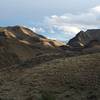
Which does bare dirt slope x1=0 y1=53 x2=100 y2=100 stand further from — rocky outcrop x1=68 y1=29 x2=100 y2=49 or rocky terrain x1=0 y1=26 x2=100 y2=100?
rocky outcrop x1=68 y1=29 x2=100 y2=49

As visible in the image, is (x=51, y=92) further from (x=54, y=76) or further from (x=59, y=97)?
(x=54, y=76)

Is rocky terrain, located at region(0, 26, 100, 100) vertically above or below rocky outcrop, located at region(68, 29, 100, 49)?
below

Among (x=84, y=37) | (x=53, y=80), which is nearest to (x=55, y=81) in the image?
(x=53, y=80)

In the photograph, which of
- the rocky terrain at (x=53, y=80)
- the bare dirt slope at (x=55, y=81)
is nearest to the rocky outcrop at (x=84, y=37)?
the rocky terrain at (x=53, y=80)

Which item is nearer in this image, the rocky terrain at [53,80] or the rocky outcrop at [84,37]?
the rocky terrain at [53,80]

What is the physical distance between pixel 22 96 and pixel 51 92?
157cm

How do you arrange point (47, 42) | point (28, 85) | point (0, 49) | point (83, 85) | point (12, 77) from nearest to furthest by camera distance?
1. point (83, 85)
2. point (28, 85)
3. point (12, 77)
4. point (0, 49)
5. point (47, 42)

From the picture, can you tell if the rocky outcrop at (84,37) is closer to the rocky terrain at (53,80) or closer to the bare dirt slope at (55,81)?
the rocky terrain at (53,80)

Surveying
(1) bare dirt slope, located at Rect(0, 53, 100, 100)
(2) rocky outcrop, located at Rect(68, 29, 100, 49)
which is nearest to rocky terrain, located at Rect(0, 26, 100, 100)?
(1) bare dirt slope, located at Rect(0, 53, 100, 100)

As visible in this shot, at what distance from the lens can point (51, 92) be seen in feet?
72.8

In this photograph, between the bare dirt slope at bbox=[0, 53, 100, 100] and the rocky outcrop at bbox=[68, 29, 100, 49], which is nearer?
the bare dirt slope at bbox=[0, 53, 100, 100]

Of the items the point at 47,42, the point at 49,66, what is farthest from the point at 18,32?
the point at 49,66

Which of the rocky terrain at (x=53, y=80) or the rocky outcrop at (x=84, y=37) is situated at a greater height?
the rocky outcrop at (x=84, y=37)

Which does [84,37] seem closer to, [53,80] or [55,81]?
[53,80]
